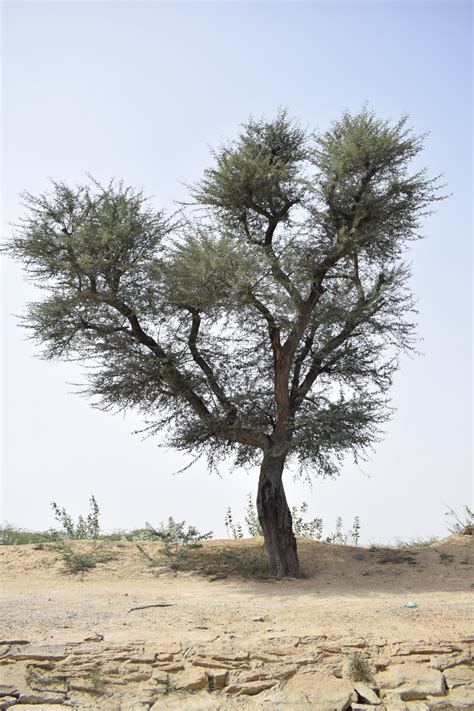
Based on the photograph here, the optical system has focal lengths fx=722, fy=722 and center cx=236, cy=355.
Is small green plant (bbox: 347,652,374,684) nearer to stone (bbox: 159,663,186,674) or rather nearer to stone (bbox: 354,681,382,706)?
stone (bbox: 354,681,382,706)

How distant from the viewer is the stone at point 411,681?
8.02 meters

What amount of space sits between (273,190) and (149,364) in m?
5.12

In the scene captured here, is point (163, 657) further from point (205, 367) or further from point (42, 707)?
point (205, 367)

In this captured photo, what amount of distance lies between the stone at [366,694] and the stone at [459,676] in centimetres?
91

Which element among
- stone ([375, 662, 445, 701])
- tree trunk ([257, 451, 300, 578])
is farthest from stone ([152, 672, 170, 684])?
tree trunk ([257, 451, 300, 578])

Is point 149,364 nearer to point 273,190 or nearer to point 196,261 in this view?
point 196,261

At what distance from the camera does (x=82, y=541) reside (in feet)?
58.3

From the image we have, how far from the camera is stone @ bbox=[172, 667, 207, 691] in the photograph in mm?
8126

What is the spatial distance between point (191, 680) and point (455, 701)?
115 inches

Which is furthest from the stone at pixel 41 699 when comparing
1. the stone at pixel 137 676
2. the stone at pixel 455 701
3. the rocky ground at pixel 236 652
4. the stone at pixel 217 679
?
the stone at pixel 455 701

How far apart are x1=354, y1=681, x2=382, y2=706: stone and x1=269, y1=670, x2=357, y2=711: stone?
2.5 inches

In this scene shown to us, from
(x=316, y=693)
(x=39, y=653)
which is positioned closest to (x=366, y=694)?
(x=316, y=693)

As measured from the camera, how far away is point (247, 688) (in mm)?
8109

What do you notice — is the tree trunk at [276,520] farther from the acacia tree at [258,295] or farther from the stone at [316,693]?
the stone at [316,693]
